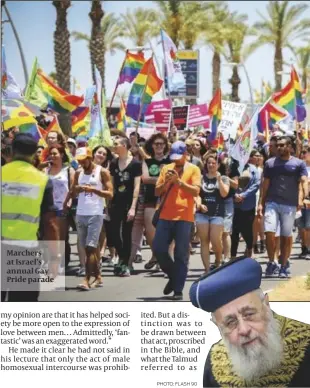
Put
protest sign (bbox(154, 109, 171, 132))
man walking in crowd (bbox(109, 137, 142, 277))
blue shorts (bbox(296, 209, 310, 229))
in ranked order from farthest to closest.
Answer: protest sign (bbox(154, 109, 171, 132)) → man walking in crowd (bbox(109, 137, 142, 277)) → blue shorts (bbox(296, 209, 310, 229))

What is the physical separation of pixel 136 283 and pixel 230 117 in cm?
441

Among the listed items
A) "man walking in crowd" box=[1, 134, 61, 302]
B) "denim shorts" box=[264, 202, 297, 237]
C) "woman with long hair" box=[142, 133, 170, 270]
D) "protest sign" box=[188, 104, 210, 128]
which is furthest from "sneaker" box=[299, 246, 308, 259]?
"protest sign" box=[188, 104, 210, 128]

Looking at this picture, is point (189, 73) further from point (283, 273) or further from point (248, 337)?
point (248, 337)

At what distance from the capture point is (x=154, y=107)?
11875 millimetres

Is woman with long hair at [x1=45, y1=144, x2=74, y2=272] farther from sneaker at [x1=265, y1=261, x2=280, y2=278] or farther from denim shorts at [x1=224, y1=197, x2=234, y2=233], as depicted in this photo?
sneaker at [x1=265, y1=261, x2=280, y2=278]

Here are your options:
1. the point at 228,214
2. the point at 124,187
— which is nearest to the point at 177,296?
the point at 228,214

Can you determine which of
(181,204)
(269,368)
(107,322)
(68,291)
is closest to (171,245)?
(181,204)

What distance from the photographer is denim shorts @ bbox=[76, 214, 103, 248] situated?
28.2ft

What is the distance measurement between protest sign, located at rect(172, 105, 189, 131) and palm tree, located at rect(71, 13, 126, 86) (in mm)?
2789

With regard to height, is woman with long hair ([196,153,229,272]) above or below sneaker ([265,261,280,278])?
above

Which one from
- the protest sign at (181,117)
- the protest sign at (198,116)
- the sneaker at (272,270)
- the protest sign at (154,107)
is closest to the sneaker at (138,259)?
the sneaker at (272,270)

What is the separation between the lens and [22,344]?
265 inches

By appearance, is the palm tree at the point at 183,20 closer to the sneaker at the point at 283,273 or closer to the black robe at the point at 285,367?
the sneaker at the point at 283,273

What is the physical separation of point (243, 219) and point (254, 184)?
354 millimetres
